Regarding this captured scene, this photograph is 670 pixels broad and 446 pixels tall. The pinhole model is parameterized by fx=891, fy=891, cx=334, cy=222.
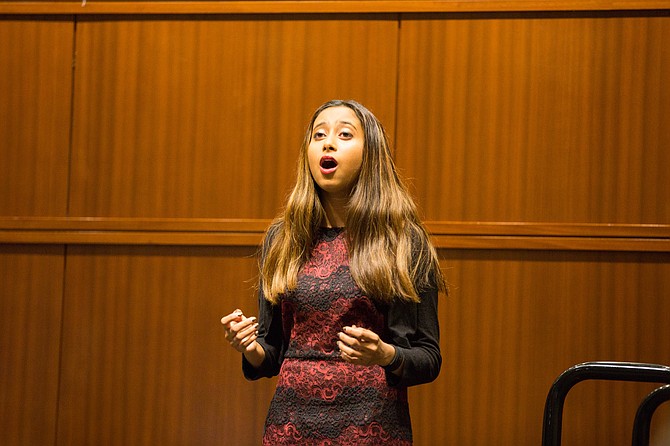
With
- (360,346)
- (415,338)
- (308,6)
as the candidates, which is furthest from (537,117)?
(360,346)

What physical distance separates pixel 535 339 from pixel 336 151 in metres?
1.88

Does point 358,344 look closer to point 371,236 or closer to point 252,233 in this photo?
point 371,236

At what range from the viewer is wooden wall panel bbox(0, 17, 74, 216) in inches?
161

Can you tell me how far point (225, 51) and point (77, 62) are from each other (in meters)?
0.69

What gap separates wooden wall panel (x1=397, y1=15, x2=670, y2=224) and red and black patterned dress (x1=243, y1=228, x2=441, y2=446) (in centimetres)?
176

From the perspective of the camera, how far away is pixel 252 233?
→ 3.93m

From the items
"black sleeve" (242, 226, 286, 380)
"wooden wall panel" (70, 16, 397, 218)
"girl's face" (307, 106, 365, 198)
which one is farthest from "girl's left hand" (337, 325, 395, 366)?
"wooden wall panel" (70, 16, 397, 218)

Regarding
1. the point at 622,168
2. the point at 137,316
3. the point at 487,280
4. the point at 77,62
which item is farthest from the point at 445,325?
the point at 77,62

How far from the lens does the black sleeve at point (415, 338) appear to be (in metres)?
2.06

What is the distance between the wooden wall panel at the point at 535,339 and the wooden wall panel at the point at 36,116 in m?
1.82

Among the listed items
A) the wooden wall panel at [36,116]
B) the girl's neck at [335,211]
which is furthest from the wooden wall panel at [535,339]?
the wooden wall panel at [36,116]

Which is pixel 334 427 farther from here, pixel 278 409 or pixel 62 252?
pixel 62 252

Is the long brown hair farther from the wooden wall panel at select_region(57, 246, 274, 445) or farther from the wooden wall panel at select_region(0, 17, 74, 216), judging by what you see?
the wooden wall panel at select_region(0, 17, 74, 216)

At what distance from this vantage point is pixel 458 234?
3.83 meters
